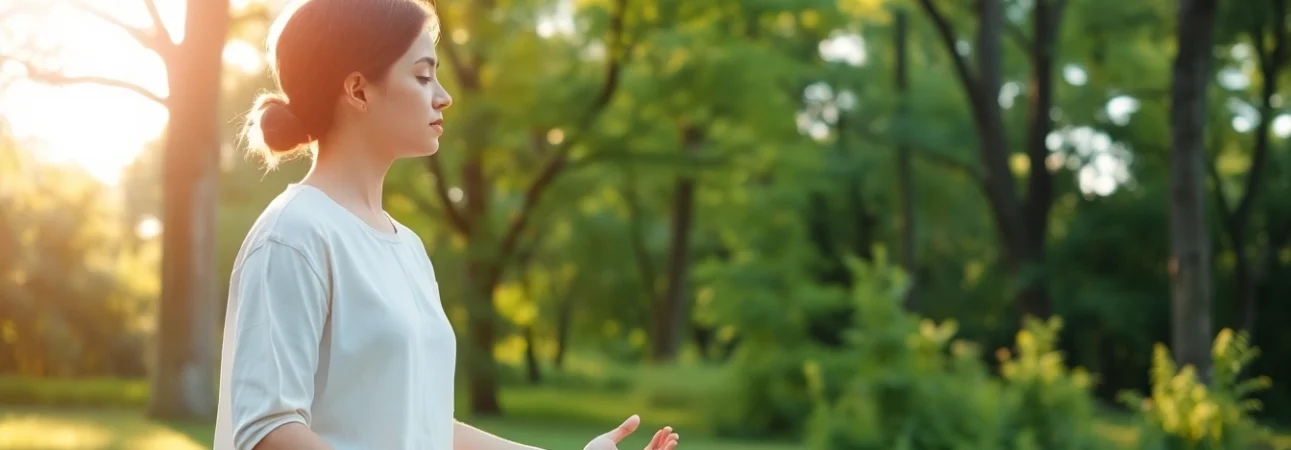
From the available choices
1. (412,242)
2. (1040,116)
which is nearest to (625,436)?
(412,242)

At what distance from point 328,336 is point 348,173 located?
10.7 inches

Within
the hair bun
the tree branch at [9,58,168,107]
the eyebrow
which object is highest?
the tree branch at [9,58,168,107]

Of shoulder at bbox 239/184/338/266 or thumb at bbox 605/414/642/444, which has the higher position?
shoulder at bbox 239/184/338/266

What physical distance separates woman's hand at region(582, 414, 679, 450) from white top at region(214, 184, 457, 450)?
0.32 m

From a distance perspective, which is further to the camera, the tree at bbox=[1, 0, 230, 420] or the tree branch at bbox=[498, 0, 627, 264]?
the tree branch at bbox=[498, 0, 627, 264]

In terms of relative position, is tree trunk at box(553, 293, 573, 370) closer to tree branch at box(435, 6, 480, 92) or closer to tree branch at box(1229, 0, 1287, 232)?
tree branch at box(435, 6, 480, 92)

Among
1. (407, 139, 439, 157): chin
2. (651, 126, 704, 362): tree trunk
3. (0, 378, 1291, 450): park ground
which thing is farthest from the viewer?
(651, 126, 704, 362): tree trunk

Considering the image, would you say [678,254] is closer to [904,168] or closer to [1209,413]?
[904,168]

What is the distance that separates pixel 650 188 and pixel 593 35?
44.5 ft

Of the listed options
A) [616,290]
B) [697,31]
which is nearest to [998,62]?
[697,31]

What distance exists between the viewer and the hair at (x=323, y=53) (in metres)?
2.12

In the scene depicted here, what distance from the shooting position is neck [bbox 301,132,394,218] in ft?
7.13

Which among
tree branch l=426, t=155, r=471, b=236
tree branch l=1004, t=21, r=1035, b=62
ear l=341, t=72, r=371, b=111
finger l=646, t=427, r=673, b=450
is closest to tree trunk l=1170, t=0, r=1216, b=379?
tree branch l=1004, t=21, r=1035, b=62

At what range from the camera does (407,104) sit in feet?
7.26
